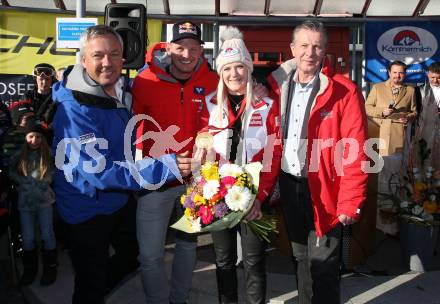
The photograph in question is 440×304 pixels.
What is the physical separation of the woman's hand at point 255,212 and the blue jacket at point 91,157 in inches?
20.7

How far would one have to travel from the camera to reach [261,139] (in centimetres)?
304

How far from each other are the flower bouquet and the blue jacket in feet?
0.64

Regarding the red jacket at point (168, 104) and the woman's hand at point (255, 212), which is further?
the red jacket at point (168, 104)

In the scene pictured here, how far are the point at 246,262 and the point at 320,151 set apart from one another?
2.87 ft

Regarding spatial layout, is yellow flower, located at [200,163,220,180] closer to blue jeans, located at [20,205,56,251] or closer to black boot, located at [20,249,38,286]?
blue jeans, located at [20,205,56,251]

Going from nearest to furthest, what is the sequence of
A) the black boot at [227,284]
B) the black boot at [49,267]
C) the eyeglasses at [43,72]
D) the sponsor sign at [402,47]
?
the black boot at [227,284] < the black boot at [49,267] < the eyeglasses at [43,72] < the sponsor sign at [402,47]

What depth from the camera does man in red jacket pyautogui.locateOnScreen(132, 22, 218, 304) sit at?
3.14 meters

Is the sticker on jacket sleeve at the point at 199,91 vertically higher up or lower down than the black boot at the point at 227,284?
higher up

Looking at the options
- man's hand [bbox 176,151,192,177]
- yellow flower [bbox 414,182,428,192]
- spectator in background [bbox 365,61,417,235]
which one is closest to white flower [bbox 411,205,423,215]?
yellow flower [bbox 414,182,428,192]

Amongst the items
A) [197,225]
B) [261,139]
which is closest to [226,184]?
[197,225]

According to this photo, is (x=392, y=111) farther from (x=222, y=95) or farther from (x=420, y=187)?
(x=222, y=95)

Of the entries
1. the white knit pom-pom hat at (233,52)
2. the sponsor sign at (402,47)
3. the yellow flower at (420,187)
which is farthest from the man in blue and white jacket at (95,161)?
the sponsor sign at (402,47)

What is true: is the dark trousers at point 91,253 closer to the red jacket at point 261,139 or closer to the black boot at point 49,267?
the red jacket at point 261,139

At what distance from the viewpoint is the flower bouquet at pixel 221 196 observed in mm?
2775
